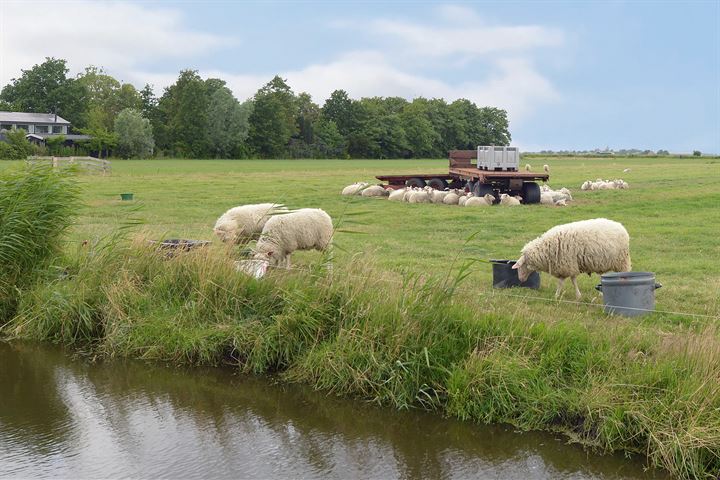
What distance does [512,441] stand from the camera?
622 centimetres

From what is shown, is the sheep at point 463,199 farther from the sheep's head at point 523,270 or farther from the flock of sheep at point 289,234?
the sheep's head at point 523,270

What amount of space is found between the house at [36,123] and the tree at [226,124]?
59.1ft

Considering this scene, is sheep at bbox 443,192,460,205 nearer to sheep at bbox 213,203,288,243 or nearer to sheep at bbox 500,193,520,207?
sheep at bbox 500,193,520,207

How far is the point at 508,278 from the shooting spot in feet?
35.5

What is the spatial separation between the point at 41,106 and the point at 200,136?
92.4 feet

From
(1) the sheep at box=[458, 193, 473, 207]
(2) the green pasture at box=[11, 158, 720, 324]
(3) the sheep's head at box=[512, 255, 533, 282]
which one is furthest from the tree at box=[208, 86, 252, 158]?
(3) the sheep's head at box=[512, 255, 533, 282]

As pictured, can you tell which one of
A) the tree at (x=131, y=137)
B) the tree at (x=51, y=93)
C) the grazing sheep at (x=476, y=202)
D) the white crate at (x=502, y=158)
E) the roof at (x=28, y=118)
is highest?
the tree at (x=51, y=93)

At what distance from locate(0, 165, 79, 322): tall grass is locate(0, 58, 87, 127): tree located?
110291 millimetres

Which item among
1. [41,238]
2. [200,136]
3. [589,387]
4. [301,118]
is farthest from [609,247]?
[301,118]

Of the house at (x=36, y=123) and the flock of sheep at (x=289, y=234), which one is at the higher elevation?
the house at (x=36, y=123)

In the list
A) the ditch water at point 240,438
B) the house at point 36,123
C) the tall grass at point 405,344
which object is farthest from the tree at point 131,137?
the ditch water at point 240,438

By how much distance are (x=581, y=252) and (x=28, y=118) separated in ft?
360

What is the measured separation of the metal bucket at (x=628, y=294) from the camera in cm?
865

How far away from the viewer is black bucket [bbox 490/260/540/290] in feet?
35.4
